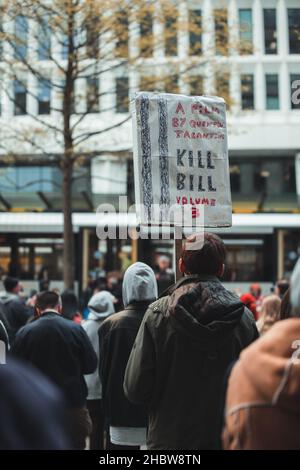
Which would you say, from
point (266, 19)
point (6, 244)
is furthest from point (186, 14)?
point (266, 19)

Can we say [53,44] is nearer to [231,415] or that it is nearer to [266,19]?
[231,415]

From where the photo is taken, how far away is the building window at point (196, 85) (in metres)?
16.3

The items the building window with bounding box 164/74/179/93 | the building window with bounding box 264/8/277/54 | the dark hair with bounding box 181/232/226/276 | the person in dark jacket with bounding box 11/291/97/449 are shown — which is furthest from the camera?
the building window with bounding box 264/8/277/54

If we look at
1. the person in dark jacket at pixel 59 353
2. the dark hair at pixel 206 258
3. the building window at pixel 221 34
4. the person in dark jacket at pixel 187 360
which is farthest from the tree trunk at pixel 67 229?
the person in dark jacket at pixel 187 360

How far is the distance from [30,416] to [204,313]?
209 centimetres

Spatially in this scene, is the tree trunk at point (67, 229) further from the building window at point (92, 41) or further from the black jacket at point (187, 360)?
the black jacket at point (187, 360)

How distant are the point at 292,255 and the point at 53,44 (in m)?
10.8

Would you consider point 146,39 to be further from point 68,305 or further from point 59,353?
point 59,353

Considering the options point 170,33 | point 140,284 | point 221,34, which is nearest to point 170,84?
point 170,33

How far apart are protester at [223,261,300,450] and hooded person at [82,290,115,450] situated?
496 centimetres

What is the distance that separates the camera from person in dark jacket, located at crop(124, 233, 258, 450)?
11.6 feet

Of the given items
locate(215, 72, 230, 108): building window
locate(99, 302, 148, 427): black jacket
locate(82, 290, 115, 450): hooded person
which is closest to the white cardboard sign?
locate(99, 302, 148, 427): black jacket

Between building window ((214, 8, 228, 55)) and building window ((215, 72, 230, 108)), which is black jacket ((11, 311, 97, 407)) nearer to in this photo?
building window ((214, 8, 228, 55))

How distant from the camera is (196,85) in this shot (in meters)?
17.0
